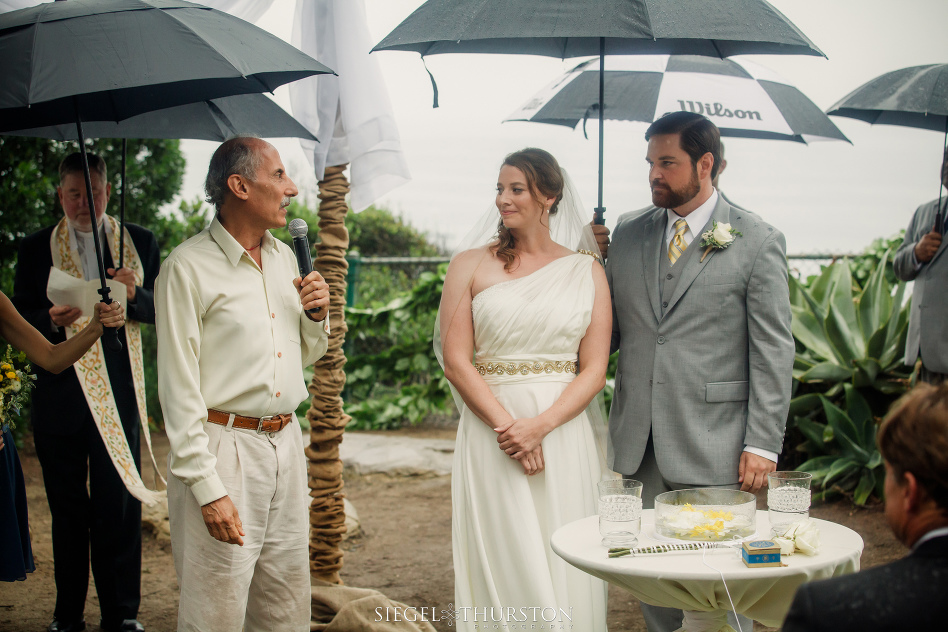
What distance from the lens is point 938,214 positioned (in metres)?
4.23

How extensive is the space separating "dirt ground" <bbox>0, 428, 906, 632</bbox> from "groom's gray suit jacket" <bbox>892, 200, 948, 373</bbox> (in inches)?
46.2

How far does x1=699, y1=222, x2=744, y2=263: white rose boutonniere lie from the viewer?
2.97 meters

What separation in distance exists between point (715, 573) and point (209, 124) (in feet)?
9.14

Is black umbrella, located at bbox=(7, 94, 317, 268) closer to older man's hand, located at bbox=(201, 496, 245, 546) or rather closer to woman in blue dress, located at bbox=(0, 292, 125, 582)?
woman in blue dress, located at bbox=(0, 292, 125, 582)

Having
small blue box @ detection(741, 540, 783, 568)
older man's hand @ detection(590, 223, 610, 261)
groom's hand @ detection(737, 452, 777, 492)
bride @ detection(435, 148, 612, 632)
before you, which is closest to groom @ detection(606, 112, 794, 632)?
groom's hand @ detection(737, 452, 777, 492)

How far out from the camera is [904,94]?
12.5 feet

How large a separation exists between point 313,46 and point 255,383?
67.8 inches

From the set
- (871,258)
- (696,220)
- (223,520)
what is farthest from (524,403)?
(871,258)

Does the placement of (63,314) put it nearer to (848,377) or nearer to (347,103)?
(347,103)

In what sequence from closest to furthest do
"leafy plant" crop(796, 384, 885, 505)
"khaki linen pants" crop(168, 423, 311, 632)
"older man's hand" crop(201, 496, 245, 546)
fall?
1. "older man's hand" crop(201, 496, 245, 546)
2. "khaki linen pants" crop(168, 423, 311, 632)
3. "leafy plant" crop(796, 384, 885, 505)

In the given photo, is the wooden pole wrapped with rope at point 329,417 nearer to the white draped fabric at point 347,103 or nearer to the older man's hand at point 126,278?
the white draped fabric at point 347,103

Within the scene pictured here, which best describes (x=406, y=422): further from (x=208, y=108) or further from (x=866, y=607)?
(x=866, y=607)

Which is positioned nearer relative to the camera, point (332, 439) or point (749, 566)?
point (749, 566)

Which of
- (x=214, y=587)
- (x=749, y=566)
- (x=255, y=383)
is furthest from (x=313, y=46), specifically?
(x=749, y=566)
